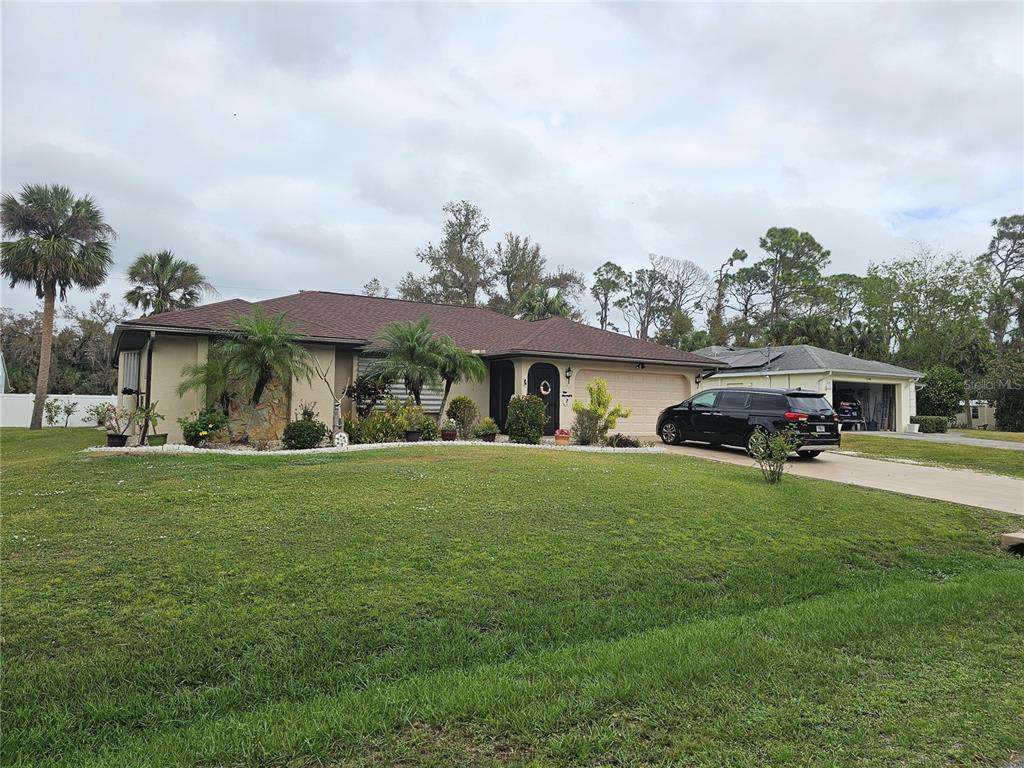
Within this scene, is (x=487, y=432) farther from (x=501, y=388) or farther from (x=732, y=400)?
(x=732, y=400)

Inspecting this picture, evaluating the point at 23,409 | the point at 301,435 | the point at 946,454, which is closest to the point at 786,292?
the point at 946,454

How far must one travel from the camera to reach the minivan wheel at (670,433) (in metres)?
15.6

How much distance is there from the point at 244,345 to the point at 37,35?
6.20 m

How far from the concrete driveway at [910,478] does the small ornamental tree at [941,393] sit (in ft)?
58.8

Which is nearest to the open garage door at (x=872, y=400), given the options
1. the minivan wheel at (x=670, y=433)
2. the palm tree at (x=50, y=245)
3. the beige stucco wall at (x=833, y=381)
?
the beige stucco wall at (x=833, y=381)

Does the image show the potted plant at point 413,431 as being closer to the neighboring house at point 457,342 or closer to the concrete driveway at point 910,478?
the neighboring house at point 457,342

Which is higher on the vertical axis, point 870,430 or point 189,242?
point 189,242

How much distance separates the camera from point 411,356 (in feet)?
46.3

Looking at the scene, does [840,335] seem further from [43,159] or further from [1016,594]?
[43,159]

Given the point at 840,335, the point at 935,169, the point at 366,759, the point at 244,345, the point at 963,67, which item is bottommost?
the point at 366,759

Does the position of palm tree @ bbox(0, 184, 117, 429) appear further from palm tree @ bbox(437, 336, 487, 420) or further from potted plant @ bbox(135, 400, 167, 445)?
palm tree @ bbox(437, 336, 487, 420)

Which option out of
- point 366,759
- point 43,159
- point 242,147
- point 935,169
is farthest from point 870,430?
point 43,159

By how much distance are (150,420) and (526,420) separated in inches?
335

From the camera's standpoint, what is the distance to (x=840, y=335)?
3344cm
